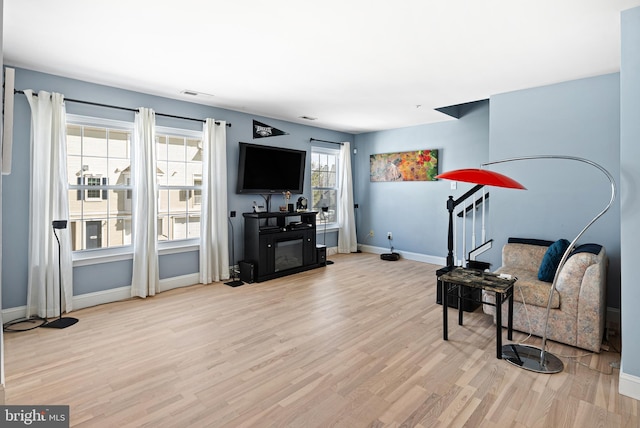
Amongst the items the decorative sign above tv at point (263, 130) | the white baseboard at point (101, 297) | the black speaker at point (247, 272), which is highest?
the decorative sign above tv at point (263, 130)

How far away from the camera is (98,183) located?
4.02m

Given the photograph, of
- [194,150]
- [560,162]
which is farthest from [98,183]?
[560,162]

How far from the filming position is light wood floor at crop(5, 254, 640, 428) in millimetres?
2045

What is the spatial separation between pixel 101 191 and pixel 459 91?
14.7ft

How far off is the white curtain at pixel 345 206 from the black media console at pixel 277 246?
121 centimetres

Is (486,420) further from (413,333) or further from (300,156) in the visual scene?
(300,156)

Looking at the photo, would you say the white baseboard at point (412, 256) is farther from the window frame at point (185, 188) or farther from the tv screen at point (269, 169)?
the window frame at point (185, 188)

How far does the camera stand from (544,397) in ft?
7.30

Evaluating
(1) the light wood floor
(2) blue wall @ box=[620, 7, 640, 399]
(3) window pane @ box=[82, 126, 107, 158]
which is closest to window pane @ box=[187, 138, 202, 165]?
(3) window pane @ box=[82, 126, 107, 158]

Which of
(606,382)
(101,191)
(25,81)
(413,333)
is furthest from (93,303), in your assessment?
(606,382)

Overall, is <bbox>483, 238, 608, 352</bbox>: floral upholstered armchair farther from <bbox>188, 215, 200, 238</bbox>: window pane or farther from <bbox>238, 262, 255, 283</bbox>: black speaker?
<bbox>188, 215, 200, 238</bbox>: window pane

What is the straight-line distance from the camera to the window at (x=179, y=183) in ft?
15.1

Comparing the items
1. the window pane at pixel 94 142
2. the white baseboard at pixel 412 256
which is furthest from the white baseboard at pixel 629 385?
the window pane at pixel 94 142

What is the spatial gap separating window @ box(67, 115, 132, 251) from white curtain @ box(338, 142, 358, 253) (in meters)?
3.96
